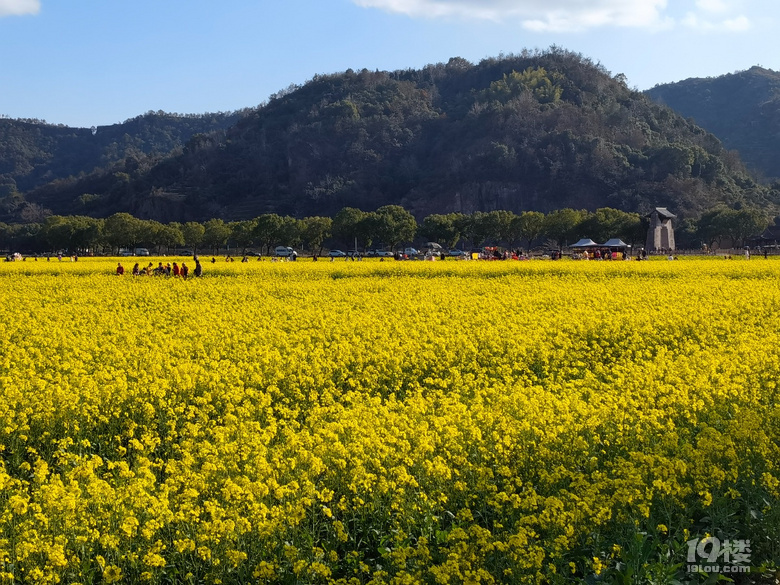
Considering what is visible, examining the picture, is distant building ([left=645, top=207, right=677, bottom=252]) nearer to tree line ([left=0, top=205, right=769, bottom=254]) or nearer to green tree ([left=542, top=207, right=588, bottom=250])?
tree line ([left=0, top=205, right=769, bottom=254])

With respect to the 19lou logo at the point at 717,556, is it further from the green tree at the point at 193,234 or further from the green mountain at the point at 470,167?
the green mountain at the point at 470,167

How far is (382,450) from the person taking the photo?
23.6 feet

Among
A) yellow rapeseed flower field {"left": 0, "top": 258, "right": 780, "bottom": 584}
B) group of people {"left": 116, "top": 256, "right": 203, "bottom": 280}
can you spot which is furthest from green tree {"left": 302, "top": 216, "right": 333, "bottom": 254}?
yellow rapeseed flower field {"left": 0, "top": 258, "right": 780, "bottom": 584}

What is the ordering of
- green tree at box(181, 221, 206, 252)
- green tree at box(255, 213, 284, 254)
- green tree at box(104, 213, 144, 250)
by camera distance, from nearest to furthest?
green tree at box(255, 213, 284, 254) < green tree at box(104, 213, 144, 250) < green tree at box(181, 221, 206, 252)

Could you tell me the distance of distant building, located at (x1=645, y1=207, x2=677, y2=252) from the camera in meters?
94.0

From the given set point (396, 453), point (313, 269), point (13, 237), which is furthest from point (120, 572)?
point (13, 237)

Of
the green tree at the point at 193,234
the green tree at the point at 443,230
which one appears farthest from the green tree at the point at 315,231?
the green tree at the point at 193,234

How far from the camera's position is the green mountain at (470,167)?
474ft

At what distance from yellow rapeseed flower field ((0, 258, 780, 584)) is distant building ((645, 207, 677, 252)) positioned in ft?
268

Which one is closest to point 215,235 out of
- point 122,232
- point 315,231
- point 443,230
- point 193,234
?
point 193,234

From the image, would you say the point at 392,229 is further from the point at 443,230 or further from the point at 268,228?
the point at 268,228

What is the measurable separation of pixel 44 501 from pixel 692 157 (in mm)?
151950

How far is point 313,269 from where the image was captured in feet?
122

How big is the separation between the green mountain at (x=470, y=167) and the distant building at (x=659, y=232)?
103 ft
